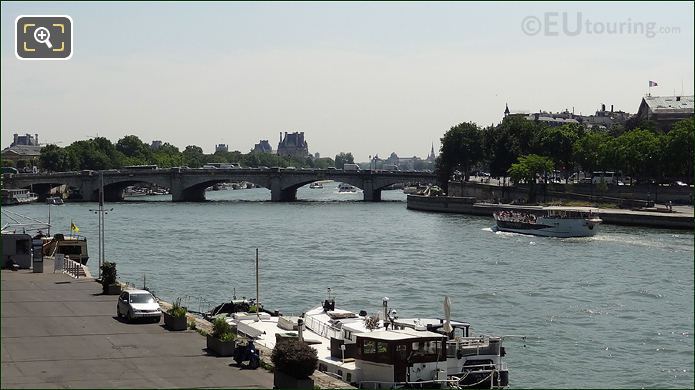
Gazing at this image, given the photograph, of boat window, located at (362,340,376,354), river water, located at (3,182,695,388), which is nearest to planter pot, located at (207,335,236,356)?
boat window, located at (362,340,376,354)

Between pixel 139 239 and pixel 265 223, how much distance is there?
23969mm

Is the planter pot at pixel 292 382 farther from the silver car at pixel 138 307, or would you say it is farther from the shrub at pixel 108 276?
the shrub at pixel 108 276

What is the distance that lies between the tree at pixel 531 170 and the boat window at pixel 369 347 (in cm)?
10147

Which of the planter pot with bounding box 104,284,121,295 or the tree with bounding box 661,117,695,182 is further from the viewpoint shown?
the tree with bounding box 661,117,695,182

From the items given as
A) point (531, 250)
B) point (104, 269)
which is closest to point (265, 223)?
point (531, 250)

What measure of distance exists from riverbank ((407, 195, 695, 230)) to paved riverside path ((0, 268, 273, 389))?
65.9 meters

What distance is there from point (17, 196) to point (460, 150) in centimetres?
6918

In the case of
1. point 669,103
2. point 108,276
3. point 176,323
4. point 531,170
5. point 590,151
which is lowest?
point 176,323

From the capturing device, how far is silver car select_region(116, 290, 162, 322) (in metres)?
34.9

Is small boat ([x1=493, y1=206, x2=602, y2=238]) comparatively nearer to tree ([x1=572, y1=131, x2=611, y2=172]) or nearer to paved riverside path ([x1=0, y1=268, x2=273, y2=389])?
tree ([x1=572, y1=131, x2=611, y2=172])

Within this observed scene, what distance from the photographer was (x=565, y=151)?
13962 centimetres

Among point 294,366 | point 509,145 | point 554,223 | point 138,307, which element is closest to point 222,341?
point 294,366

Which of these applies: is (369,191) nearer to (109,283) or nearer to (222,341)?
(109,283)

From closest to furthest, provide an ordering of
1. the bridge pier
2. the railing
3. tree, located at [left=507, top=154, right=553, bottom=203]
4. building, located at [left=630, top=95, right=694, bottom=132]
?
the railing → tree, located at [left=507, top=154, right=553, bottom=203] → building, located at [left=630, top=95, right=694, bottom=132] → the bridge pier
